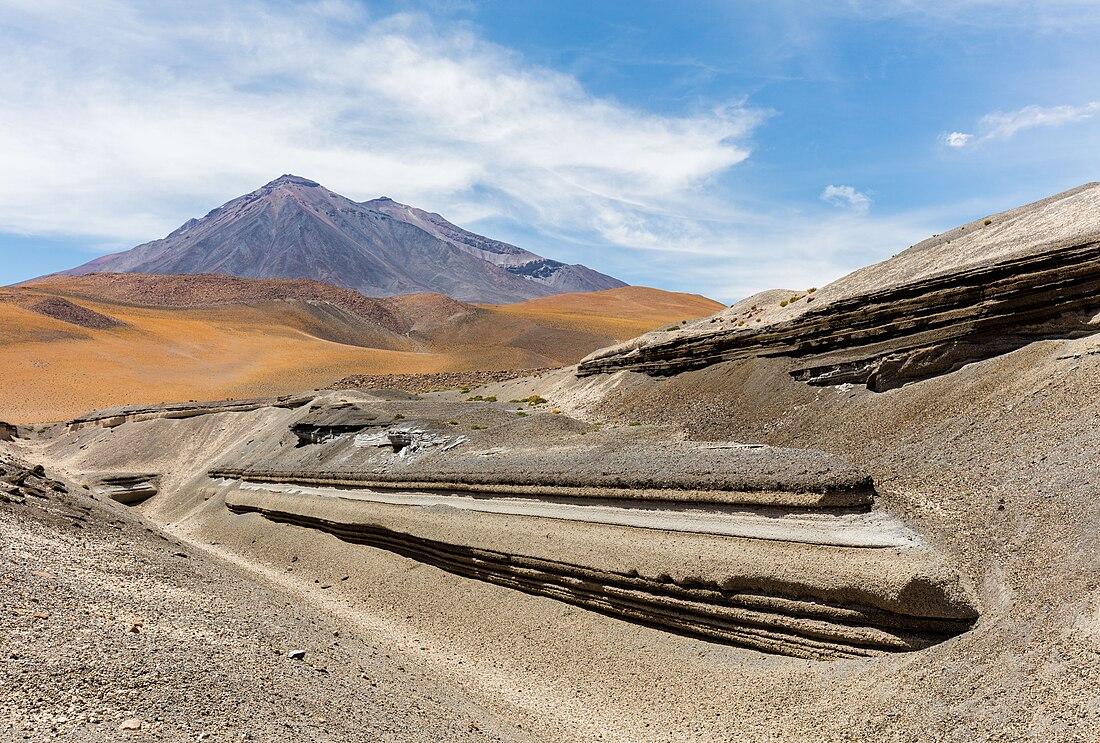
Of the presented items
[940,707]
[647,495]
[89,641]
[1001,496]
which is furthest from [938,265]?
[89,641]

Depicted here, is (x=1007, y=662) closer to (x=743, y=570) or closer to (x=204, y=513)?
(x=743, y=570)

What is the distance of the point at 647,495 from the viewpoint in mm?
9086

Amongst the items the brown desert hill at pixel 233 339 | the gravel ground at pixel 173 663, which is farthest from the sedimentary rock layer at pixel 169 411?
the gravel ground at pixel 173 663

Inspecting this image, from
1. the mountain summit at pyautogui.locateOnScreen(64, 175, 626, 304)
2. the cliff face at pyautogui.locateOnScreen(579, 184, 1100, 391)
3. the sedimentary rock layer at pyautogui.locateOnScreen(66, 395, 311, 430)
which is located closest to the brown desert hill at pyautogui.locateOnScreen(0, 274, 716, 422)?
the sedimentary rock layer at pyautogui.locateOnScreen(66, 395, 311, 430)

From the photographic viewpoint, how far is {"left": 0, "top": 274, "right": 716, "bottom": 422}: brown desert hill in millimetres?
45312

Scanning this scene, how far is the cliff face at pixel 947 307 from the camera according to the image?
9.85 metres

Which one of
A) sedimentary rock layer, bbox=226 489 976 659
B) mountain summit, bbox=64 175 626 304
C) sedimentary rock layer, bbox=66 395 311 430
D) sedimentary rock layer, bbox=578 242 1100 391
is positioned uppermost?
mountain summit, bbox=64 175 626 304

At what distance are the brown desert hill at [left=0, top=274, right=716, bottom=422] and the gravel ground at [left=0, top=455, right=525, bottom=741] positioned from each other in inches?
1506

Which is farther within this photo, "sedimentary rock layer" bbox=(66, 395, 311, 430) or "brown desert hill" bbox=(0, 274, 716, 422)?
"brown desert hill" bbox=(0, 274, 716, 422)

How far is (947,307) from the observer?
11086 mm

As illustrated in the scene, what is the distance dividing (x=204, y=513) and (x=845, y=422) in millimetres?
17627

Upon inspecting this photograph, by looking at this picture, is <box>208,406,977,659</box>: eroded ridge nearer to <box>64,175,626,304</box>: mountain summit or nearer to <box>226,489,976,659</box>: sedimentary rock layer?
A: <box>226,489,976,659</box>: sedimentary rock layer

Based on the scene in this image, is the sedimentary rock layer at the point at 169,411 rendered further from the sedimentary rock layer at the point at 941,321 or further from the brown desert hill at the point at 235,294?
the brown desert hill at the point at 235,294

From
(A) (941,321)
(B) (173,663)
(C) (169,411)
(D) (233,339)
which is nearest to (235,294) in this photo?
(D) (233,339)
